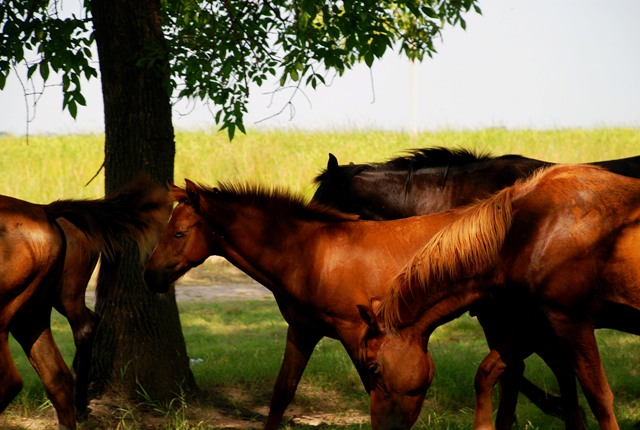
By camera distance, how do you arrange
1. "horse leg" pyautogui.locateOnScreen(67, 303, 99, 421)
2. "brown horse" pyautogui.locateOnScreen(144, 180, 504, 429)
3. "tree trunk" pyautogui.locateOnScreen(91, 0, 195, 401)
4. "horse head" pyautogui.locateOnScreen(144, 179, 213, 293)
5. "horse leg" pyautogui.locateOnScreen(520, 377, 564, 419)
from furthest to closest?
"tree trunk" pyautogui.locateOnScreen(91, 0, 195, 401) < "horse leg" pyautogui.locateOnScreen(520, 377, 564, 419) < "horse leg" pyautogui.locateOnScreen(67, 303, 99, 421) < "horse head" pyautogui.locateOnScreen(144, 179, 213, 293) < "brown horse" pyautogui.locateOnScreen(144, 180, 504, 429)

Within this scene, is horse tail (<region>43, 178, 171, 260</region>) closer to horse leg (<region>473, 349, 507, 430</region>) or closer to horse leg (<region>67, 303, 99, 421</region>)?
horse leg (<region>67, 303, 99, 421</region>)

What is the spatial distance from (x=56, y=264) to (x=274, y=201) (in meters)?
1.41

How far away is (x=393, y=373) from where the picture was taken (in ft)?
13.9

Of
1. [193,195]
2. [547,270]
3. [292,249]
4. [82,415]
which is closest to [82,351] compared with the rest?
[82,415]

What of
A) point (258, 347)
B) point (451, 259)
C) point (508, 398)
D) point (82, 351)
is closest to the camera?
point (451, 259)

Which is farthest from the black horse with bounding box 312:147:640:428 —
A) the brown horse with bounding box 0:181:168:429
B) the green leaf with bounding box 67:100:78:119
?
the green leaf with bounding box 67:100:78:119

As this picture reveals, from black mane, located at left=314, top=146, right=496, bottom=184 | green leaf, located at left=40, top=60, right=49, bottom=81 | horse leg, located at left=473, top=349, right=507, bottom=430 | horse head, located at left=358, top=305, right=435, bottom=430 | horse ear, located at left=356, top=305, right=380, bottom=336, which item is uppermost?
green leaf, located at left=40, top=60, right=49, bottom=81

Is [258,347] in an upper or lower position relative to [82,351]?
lower

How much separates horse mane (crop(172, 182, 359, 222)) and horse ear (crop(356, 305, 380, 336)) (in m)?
1.27

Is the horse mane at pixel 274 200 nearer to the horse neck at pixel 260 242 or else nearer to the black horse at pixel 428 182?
the horse neck at pixel 260 242

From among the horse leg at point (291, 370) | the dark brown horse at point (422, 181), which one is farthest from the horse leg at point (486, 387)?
the dark brown horse at point (422, 181)

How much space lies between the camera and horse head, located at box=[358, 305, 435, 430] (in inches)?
166

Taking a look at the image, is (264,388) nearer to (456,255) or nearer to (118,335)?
(118,335)

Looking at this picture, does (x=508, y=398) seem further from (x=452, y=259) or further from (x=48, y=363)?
(x=48, y=363)
